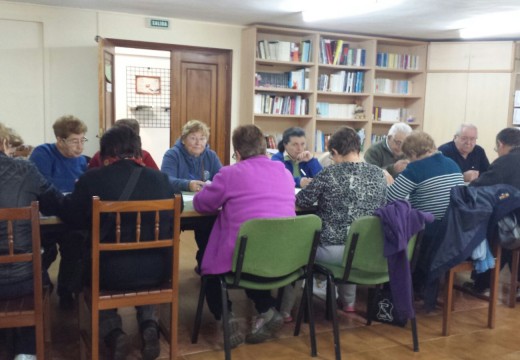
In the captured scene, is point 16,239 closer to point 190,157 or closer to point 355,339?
point 190,157

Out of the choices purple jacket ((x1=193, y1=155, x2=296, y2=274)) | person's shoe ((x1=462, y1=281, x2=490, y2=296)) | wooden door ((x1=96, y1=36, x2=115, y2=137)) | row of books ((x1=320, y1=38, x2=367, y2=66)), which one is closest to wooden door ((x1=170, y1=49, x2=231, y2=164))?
wooden door ((x1=96, y1=36, x2=115, y2=137))

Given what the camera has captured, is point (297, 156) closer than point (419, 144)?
No

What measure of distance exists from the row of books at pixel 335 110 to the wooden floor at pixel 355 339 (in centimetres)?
366

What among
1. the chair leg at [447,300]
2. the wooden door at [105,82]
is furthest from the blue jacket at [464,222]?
the wooden door at [105,82]

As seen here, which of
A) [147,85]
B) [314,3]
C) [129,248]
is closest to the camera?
[129,248]

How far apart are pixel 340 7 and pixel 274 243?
3.44 m

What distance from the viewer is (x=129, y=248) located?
2.12m

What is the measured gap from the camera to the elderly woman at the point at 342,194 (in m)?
2.68

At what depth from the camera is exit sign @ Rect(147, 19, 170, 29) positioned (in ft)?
19.1

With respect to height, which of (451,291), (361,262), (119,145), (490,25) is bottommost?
(451,291)

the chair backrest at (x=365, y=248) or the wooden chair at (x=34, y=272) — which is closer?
the wooden chair at (x=34, y=272)

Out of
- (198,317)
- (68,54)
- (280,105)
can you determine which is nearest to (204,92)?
(280,105)

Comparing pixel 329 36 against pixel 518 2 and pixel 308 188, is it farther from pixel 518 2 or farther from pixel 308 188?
pixel 308 188

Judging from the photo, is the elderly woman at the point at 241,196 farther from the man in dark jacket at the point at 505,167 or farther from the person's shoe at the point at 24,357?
the man in dark jacket at the point at 505,167
